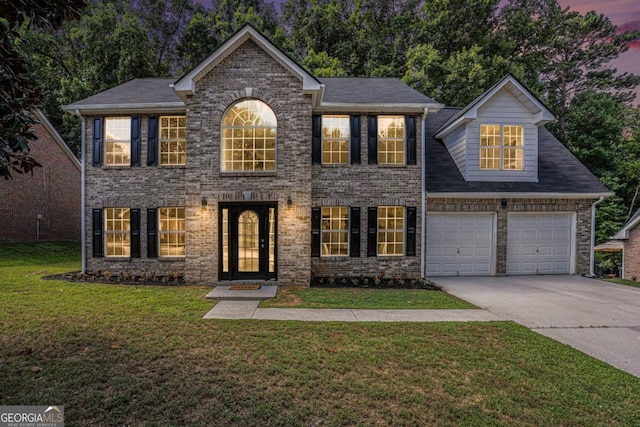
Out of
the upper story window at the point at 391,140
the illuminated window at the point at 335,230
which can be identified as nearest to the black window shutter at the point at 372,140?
the upper story window at the point at 391,140

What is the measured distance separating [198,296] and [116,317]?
78.0 inches

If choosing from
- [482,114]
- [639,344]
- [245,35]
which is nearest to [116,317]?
[245,35]

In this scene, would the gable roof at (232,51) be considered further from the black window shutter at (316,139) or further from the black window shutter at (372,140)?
the black window shutter at (372,140)

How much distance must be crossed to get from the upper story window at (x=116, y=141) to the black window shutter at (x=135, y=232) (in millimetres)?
1789

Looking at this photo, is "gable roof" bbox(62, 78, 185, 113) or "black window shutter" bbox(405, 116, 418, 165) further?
"black window shutter" bbox(405, 116, 418, 165)

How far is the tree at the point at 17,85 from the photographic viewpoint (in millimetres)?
2773

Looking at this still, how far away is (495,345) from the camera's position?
494cm

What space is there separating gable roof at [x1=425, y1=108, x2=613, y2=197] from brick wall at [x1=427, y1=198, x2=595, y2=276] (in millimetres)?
324

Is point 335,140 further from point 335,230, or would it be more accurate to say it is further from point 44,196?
point 44,196

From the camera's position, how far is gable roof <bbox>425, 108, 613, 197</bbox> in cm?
1028

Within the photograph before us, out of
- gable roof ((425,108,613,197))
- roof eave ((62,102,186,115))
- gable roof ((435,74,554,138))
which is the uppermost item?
gable roof ((435,74,554,138))

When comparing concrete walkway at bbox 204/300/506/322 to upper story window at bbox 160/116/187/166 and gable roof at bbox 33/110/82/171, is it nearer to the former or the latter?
upper story window at bbox 160/116/187/166

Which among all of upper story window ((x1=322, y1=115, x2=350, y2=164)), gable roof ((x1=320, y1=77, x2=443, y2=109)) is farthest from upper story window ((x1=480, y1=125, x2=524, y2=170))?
upper story window ((x1=322, y1=115, x2=350, y2=164))

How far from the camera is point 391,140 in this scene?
10094 mm
